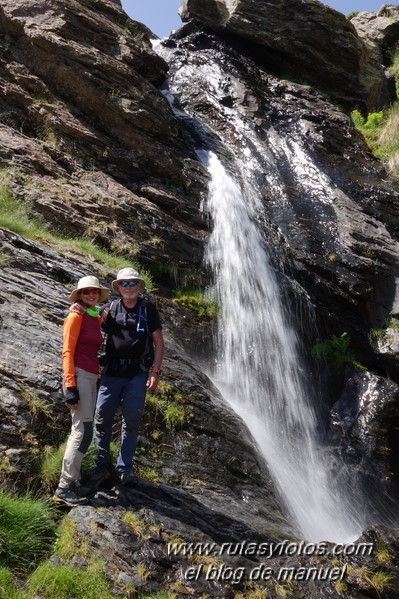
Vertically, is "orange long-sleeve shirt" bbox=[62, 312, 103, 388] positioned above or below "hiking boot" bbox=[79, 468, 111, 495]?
above

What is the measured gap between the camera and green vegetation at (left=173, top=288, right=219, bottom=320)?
32.2 feet

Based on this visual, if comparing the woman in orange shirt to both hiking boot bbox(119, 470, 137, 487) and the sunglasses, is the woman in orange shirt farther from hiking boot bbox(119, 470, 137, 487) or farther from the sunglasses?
hiking boot bbox(119, 470, 137, 487)

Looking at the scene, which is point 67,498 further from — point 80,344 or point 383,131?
point 383,131

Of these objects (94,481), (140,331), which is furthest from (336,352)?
(94,481)

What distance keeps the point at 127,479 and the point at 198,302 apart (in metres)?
5.20

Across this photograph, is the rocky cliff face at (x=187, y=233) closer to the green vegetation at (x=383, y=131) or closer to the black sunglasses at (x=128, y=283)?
the black sunglasses at (x=128, y=283)

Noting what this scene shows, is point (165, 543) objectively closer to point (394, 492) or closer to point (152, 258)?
point (394, 492)

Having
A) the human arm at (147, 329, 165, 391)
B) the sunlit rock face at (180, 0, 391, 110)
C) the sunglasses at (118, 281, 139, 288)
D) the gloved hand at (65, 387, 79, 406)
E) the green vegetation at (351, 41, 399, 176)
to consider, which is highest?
the sunlit rock face at (180, 0, 391, 110)

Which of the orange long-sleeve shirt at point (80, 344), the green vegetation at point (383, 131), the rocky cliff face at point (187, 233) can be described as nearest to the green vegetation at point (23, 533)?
the rocky cliff face at point (187, 233)

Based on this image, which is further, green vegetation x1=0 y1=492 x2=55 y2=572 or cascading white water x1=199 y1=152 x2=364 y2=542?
cascading white water x1=199 y1=152 x2=364 y2=542

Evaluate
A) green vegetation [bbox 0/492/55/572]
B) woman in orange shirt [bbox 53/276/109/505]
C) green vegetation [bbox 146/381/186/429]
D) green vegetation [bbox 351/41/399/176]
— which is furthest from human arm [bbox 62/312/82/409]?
green vegetation [bbox 351/41/399/176]

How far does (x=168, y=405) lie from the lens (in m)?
6.43

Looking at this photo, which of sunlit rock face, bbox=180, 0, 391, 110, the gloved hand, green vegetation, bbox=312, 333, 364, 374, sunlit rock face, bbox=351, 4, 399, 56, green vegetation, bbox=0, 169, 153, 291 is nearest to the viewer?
the gloved hand

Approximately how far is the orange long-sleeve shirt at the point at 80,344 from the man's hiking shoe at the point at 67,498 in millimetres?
933
